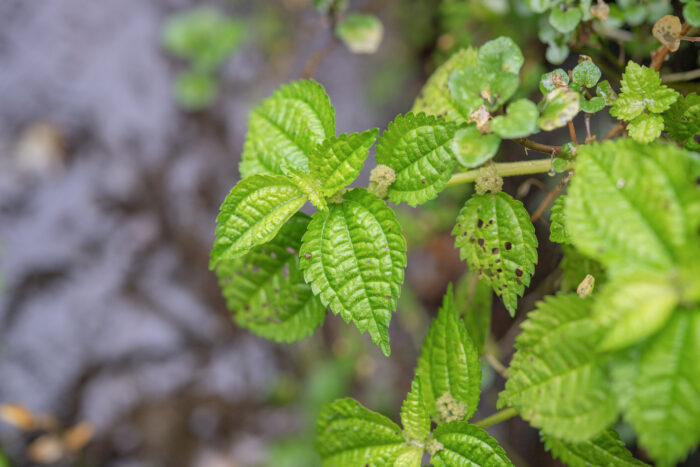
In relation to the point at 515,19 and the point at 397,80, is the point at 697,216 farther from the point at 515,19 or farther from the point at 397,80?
the point at 397,80

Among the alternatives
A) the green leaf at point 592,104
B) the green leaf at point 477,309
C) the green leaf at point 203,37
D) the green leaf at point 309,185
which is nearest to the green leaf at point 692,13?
the green leaf at point 592,104

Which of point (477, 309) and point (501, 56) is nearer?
point (501, 56)

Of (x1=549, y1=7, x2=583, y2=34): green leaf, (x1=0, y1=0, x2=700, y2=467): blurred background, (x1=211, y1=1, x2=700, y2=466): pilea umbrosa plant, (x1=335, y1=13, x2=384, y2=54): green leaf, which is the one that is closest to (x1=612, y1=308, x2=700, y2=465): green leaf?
(x1=211, y1=1, x2=700, y2=466): pilea umbrosa plant

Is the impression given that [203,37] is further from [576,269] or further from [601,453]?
[601,453]

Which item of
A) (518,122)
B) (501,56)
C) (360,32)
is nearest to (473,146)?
(518,122)

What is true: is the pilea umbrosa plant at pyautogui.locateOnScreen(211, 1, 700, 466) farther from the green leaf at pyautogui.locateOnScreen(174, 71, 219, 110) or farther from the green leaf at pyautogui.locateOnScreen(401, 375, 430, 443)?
the green leaf at pyautogui.locateOnScreen(174, 71, 219, 110)

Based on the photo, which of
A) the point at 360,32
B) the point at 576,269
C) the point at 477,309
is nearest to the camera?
the point at 576,269

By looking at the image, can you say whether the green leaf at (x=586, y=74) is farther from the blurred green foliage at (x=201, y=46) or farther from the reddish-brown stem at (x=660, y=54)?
the blurred green foliage at (x=201, y=46)
